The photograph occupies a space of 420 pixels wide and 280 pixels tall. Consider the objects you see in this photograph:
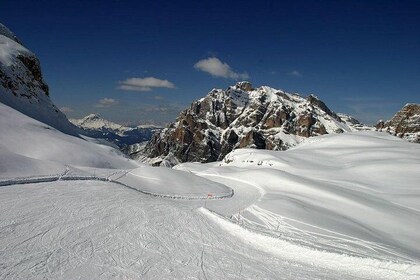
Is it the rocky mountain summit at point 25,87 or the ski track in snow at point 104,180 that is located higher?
the rocky mountain summit at point 25,87

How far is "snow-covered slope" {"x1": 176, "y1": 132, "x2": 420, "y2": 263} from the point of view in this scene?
85.9ft

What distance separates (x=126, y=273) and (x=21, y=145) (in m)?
43.1

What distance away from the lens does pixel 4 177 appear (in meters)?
27.0

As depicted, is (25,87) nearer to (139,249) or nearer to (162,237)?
(162,237)

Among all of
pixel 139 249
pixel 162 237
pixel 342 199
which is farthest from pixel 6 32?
pixel 139 249

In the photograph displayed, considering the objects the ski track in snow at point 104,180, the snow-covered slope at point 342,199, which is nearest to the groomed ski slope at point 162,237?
the ski track in snow at point 104,180

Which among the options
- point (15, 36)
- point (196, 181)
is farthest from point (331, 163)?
point (15, 36)

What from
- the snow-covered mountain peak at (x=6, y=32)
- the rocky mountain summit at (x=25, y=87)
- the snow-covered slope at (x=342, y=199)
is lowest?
the snow-covered slope at (x=342, y=199)

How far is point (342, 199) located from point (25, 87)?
70470 mm

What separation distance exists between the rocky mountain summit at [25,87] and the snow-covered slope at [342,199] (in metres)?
42.5

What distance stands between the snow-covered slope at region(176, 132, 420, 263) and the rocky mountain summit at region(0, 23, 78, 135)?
140 feet

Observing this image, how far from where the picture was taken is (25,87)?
248ft

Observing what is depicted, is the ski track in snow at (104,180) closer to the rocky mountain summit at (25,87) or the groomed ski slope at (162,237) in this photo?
the groomed ski slope at (162,237)

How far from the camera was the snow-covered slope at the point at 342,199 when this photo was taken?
26.2 metres
